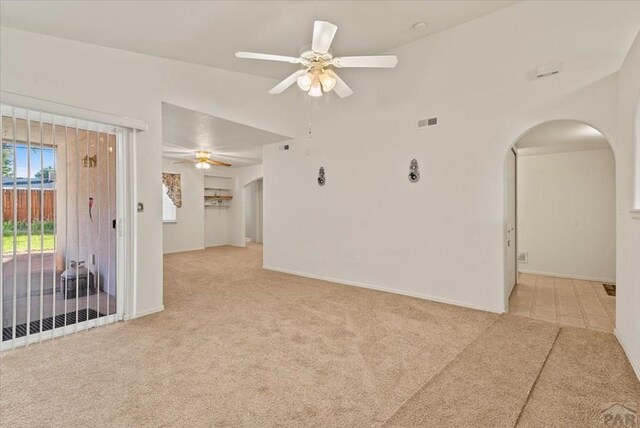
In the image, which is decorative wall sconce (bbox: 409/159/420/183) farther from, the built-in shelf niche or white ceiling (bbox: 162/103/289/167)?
the built-in shelf niche

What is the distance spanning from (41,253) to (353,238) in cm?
388

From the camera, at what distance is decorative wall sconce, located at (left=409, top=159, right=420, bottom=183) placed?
4.39 metres

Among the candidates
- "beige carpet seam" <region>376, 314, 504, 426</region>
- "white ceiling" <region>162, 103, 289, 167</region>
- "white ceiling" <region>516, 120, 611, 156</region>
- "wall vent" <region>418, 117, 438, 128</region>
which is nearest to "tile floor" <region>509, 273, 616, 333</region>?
"beige carpet seam" <region>376, 314, 504, 426</region>

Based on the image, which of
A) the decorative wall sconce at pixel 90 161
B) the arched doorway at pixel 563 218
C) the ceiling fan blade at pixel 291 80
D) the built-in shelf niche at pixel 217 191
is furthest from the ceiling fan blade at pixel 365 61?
the built-in shelf niche at pixel 217 191

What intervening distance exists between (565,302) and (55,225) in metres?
6.14

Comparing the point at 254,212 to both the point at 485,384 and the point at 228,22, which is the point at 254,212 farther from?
the point at 485,384

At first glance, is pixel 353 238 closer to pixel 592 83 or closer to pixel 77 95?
pixel 592 83

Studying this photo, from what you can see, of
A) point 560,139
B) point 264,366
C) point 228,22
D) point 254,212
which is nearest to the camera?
point 264,366

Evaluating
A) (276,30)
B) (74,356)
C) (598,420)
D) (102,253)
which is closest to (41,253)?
(102,253)

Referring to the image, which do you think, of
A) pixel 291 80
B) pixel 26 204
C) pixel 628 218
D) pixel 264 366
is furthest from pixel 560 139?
pixel 26 204

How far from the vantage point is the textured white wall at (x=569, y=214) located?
542 centimetres

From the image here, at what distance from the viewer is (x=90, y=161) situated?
3377 millimetres

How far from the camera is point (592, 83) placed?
3121 mm

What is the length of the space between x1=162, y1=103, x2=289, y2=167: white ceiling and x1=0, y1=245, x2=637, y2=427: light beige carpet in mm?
A: 2623
